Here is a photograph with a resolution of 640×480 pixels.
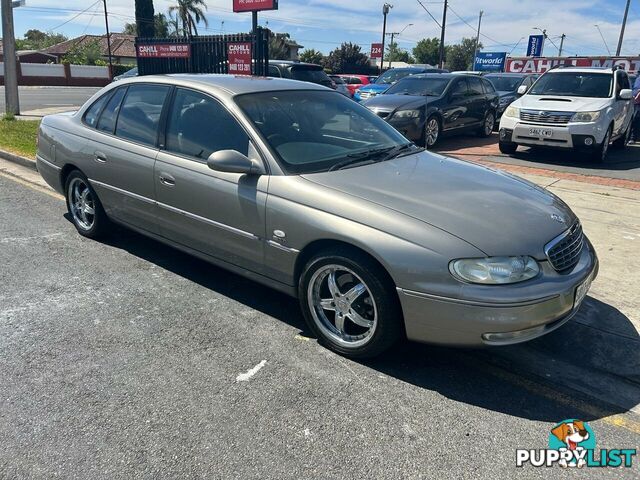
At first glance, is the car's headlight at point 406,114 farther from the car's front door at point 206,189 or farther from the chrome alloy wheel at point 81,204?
the car's front door at point 206,189

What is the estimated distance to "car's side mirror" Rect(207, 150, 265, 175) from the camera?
340 centimetres

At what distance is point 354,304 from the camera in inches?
125

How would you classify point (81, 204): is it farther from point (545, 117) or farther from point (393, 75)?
point (393, 75)

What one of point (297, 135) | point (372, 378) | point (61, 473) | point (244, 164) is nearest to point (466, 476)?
point (372, 378)

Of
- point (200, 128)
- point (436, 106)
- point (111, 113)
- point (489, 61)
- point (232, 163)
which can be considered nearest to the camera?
point (232, 163)

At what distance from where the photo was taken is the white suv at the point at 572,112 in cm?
927

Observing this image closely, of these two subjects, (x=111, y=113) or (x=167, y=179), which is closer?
(x=167, y=179)

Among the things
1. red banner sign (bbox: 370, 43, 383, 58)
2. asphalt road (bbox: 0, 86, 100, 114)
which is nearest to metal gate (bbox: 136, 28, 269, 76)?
asphalt road (bbox: 0, 86, 100, 114)

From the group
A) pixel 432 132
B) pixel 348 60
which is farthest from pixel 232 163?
pixel 348 60

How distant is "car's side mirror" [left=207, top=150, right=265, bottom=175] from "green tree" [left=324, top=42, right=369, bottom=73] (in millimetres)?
59370

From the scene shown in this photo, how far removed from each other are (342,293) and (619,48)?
4750cm

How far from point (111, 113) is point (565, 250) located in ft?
12.7

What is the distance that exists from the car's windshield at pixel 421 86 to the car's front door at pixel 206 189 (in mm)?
8135

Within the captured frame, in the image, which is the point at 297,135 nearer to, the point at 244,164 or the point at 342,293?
the point at 244,164
